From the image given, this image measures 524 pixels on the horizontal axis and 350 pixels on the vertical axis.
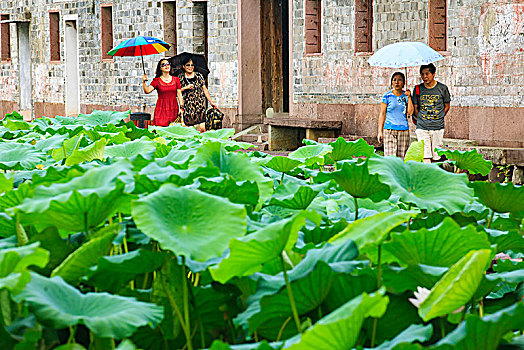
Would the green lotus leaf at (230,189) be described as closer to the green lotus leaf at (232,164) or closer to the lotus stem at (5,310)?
the green lotus leaf at (232,164)

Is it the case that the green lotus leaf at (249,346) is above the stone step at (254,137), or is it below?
above

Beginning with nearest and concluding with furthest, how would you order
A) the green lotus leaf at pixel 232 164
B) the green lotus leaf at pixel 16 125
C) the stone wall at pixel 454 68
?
the green lotus leaf at pixel 232 164, the green lotus leaf at pixel 16 125, the stone wall at pixel 454 68

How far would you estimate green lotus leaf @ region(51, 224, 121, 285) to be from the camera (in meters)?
1.62

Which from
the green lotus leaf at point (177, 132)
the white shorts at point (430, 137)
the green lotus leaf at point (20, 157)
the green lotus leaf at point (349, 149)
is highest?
the green lotus leaf at point (349, 149)

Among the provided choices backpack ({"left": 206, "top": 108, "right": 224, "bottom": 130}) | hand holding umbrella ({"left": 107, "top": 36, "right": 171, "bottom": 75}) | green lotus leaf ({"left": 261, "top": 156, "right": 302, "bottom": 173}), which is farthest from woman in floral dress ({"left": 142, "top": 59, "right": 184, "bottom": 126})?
green lotus leaf ({"left": 261, "top": 156, "right": 302, "bottom": 173})

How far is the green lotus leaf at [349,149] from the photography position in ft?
10.2

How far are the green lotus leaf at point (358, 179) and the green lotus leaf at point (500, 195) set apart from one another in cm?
27

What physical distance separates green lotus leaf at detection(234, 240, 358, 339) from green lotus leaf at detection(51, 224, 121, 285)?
0.26 metres

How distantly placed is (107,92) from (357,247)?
21.7 meters

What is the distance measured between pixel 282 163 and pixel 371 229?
51.2 inches

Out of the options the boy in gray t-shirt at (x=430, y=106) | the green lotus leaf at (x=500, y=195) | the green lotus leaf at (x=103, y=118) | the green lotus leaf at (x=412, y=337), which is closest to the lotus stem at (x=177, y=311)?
the green lotus leaf at (x=412, y=337)

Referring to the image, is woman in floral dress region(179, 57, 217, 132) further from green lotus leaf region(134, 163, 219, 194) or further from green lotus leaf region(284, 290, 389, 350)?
green lotus leaf region(284, 290, 389, 350)

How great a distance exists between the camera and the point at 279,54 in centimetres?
1969

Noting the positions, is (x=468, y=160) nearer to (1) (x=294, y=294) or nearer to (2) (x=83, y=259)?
(1) (x=294, y=294)
